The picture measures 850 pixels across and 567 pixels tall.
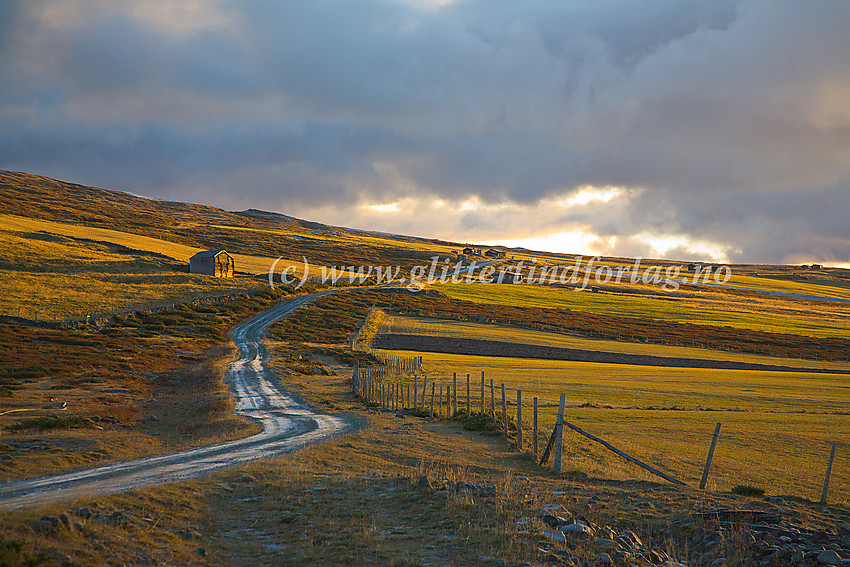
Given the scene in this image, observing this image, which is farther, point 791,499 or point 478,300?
point 478,300

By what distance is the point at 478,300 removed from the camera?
111 m

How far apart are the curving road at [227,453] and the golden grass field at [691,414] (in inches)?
375

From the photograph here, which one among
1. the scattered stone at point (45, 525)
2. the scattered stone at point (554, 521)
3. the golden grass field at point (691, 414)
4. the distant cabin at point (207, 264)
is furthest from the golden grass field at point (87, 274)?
the scattered stone at point (554, 521)

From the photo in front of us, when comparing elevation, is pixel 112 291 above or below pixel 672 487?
below

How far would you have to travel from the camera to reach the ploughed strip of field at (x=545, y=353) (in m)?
59.5

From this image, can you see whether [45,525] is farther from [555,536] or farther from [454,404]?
[454,404]

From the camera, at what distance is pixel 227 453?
703 inches

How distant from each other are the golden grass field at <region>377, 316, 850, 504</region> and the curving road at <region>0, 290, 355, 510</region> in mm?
9519

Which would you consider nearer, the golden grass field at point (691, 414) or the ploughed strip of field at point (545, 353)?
the golden grass field at point (691, 414)

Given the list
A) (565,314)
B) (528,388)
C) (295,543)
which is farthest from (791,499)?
(565,314)

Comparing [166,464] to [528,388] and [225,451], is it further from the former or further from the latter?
[528,388]

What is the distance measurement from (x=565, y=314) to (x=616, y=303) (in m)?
25.7

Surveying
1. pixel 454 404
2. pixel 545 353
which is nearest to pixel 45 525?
pixel 454 404

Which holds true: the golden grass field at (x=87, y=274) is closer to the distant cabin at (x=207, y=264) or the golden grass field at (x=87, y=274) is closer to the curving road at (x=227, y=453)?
the distant cabin at (x=207, y=264)
